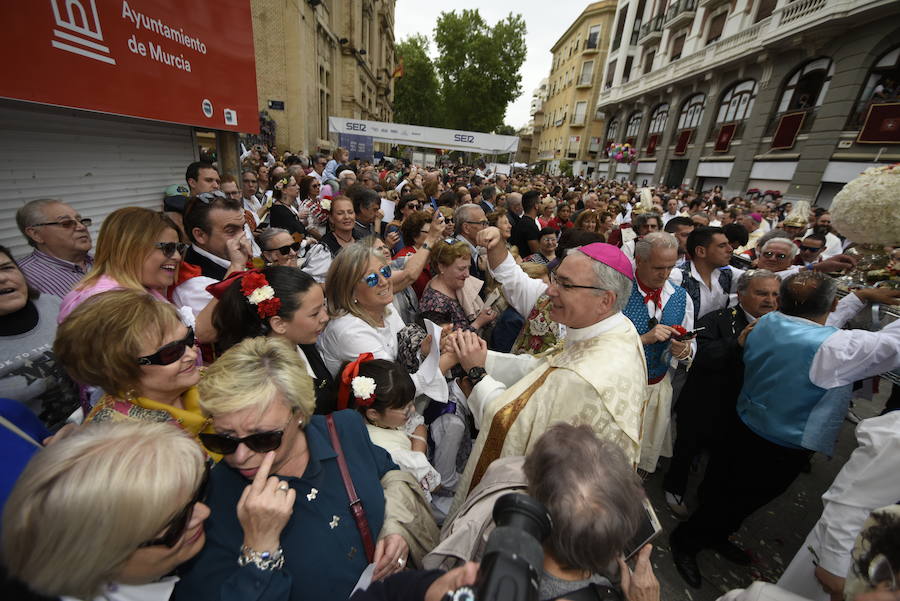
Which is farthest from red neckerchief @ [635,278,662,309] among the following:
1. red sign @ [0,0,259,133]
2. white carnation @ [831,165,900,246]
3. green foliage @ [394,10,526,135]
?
green foliage @ [394,10,526,135]

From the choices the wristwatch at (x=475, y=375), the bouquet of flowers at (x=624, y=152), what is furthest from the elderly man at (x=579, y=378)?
the bouquet of flowers at (x=624, y=152)

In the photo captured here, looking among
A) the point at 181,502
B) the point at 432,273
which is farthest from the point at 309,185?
the point at 181,502

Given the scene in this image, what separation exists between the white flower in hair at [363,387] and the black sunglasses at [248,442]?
0.60 metres

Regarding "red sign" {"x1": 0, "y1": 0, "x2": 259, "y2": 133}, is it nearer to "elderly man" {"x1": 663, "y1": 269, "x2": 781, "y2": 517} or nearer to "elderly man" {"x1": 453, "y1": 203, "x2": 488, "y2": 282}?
"elderly man" {"x1": 453, "y1": 203, "x2": 488, "y2": 282}

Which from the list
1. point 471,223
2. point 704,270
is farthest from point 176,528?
point 704,270

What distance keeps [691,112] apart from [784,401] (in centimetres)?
2938

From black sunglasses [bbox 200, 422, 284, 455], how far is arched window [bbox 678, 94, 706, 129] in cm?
3011

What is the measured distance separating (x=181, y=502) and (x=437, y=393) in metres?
1.44

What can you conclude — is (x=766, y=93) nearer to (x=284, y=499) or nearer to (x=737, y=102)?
(x=737, y=102)

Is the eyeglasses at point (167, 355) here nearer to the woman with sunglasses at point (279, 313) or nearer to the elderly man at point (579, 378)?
the woman with sunglasses at point (279, 313)

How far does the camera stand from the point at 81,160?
162 inches

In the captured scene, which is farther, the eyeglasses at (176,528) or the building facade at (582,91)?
the building facade at (582,91)

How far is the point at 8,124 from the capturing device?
10.7ft

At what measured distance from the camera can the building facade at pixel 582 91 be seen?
130 ft
